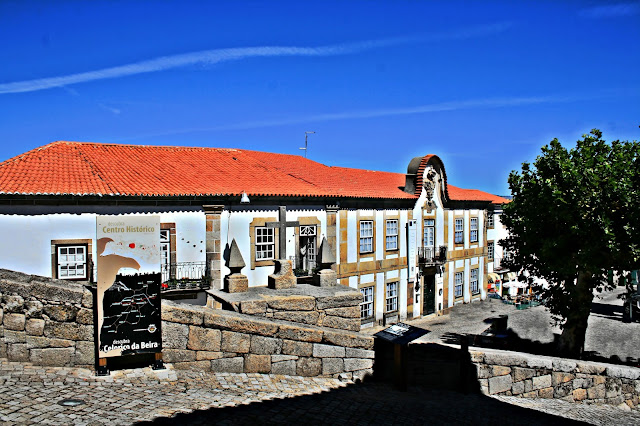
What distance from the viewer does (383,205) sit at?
68.7 ft

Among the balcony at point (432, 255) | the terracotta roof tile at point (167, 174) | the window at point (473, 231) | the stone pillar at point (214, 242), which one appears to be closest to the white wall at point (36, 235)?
the terracotta roof tile at point (167, 174)

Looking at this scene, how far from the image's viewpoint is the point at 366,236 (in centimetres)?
2005

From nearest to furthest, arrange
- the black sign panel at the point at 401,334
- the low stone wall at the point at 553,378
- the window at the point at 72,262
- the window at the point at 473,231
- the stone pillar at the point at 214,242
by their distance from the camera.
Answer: the black sign panel at the point at 401,334 < the low stone wall at the point at 553,378 < the window at the point at 72,262 < the stone pillar at the point at 214,242 < the window at the point at 473,231

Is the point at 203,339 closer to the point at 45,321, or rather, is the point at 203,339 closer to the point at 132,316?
the point at 132,316

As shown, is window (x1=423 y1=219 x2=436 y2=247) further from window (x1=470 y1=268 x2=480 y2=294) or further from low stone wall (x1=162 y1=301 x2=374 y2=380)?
low stone wall (x1=162 y1=301 x2=374 y2=380)

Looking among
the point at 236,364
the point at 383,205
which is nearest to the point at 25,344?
the point at 236,364

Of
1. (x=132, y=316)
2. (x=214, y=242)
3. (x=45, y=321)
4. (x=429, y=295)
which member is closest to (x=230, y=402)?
(x=132, y=316)

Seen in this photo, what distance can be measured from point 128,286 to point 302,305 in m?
3.48

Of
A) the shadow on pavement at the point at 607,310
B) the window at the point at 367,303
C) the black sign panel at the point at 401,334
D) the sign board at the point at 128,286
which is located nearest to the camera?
the sign board at the point at 128,286

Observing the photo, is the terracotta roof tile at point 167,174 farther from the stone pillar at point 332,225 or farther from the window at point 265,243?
the window at point 265,243

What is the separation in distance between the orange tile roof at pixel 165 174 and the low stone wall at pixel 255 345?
7270 mm

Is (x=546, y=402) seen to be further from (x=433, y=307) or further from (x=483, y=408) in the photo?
(x=433, y=307)

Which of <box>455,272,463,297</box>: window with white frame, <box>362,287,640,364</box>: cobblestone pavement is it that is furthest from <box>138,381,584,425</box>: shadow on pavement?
<box>455,272,463,297</box>: window with white frame

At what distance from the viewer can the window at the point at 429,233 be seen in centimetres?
2348
